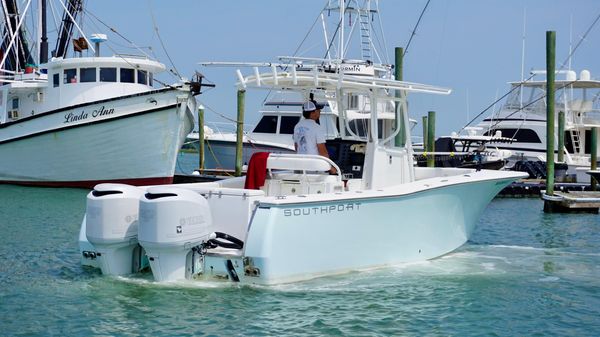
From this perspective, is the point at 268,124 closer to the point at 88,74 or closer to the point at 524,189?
the point at 88,74

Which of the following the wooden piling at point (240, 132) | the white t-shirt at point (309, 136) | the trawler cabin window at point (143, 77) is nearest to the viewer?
the white t-shirt at point (309, 136)

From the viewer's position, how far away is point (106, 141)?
2602 cm

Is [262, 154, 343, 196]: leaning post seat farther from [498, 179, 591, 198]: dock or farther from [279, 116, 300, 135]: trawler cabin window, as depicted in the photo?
[279, 116, 300, 135]: trawler cabin window

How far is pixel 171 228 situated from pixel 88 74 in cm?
1894

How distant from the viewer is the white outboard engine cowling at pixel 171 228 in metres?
9.09

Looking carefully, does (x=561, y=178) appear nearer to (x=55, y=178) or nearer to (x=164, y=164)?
(x=164, y=164)

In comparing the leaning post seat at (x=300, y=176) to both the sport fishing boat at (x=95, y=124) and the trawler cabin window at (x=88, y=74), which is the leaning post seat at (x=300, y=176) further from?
the trawler cabin window at (x=88, y=74)

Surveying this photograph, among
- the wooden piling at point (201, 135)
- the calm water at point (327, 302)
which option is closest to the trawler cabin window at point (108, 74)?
the wooden piling at point (201, 135)

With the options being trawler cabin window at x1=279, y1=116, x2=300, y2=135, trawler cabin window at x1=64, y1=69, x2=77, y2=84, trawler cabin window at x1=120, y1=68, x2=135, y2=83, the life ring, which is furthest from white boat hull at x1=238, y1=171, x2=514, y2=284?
trawler cabin window at x1=279, y1=116, x2=300, y2=135

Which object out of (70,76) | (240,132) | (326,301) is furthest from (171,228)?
(70,76)

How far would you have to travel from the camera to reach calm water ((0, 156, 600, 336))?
8352mm

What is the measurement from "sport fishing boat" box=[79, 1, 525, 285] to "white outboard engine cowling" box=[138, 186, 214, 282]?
0.04ft

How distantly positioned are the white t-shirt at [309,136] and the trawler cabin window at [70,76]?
676 inches

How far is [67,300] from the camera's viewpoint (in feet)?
30.4
